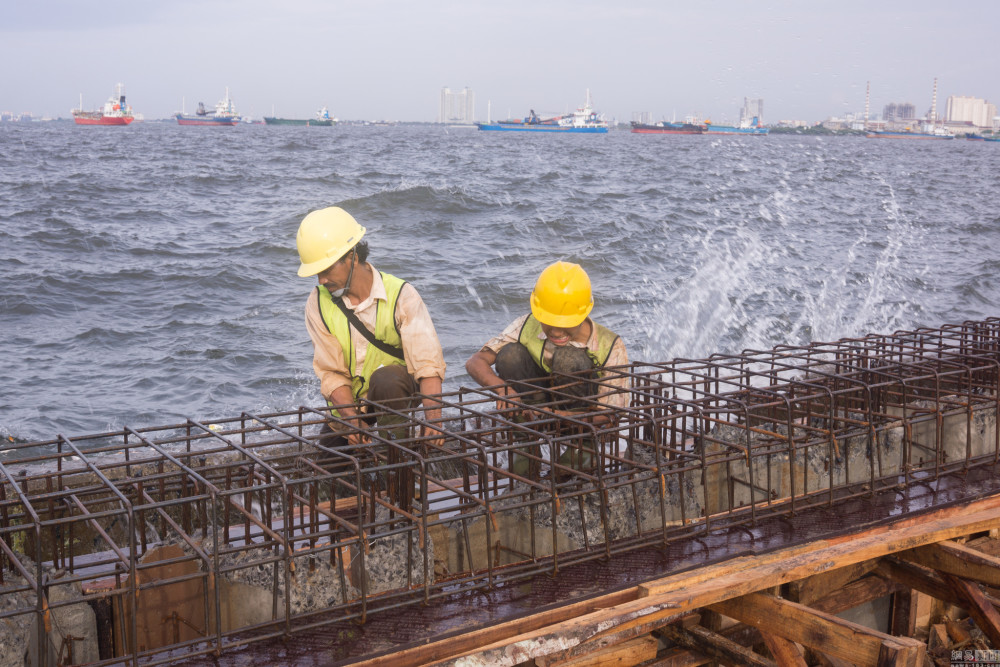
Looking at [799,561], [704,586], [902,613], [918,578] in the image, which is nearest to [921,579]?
[918,578]

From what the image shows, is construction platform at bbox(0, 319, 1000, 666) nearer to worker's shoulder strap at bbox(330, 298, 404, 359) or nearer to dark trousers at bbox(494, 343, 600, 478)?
dark trousers at bbox(494, 343, 600, 478)

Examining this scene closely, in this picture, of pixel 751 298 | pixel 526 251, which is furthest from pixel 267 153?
pixel 751 298

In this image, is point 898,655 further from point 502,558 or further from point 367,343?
point 367,343

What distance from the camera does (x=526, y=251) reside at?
1806 centimetres

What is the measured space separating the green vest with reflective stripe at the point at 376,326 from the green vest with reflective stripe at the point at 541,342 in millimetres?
778

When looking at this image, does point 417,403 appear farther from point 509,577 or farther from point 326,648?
point 326,648

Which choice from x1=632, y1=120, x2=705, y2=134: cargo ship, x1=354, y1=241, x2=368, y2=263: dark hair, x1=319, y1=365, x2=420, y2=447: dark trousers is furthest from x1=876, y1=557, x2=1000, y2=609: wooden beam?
x1=632, y1=120, x2=705, y2=134: cargo ship

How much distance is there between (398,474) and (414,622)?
0.91 m

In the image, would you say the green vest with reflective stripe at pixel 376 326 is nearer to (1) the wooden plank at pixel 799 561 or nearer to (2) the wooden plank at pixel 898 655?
(1) the wooden plank at pixel 799 561

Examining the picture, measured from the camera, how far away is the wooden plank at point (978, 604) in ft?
13.9

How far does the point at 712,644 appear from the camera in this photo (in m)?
3.65

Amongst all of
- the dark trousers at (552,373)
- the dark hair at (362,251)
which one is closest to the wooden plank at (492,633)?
the dark trousers at (552,373)

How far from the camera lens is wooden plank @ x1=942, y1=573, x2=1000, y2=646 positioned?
13.9 ft

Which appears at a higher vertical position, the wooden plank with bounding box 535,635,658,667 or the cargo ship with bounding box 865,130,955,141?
the cargo ship with bounding box 865,130,955,141
